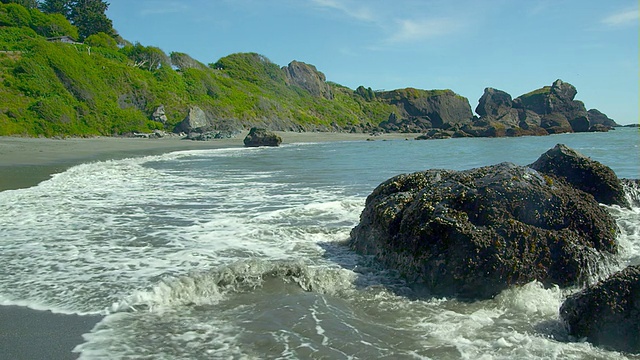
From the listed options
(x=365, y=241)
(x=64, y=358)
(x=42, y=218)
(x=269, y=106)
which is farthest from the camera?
(x=269, y=106)

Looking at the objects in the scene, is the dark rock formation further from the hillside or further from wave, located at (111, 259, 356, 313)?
wave, located at (111, 259, 356, 313)

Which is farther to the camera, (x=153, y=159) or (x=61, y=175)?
(x=153, y=159)

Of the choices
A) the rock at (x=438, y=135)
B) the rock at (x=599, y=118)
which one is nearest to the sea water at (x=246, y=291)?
the rock at (x=438, y=135)

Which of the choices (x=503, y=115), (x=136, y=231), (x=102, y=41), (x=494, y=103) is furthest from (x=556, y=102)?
(x=136, y=231)

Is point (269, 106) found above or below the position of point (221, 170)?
above

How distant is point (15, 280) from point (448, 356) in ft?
14.2

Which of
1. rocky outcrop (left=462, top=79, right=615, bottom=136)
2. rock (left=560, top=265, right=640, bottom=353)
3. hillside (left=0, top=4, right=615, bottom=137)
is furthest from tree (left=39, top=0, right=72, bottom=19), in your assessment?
Answer: rock (left=560, top=265, right=640, bottom=353)

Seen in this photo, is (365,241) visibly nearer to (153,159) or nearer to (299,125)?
(153,159)

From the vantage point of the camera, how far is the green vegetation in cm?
3391

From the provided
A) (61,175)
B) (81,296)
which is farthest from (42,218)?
(61,175)

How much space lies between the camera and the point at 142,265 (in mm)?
5699

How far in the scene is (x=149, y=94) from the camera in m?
47.1

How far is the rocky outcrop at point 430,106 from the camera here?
10069cm

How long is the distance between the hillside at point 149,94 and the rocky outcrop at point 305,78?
193 millimetres
